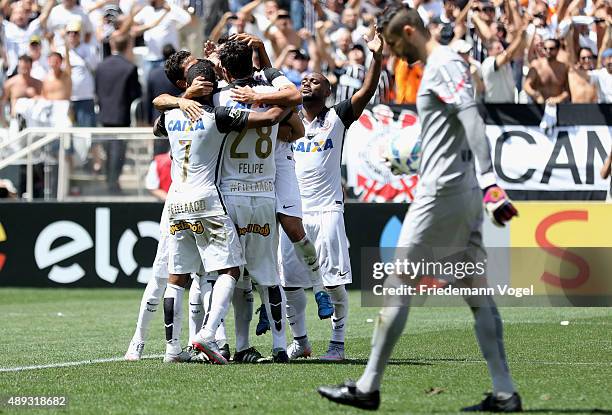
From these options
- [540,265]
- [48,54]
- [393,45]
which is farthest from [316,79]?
[48,54]

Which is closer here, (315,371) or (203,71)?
(315,371)

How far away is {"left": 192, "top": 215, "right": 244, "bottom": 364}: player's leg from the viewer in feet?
31.5

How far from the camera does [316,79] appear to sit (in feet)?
36.0

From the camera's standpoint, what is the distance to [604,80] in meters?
18.7

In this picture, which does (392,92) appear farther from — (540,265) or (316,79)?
(316,79)

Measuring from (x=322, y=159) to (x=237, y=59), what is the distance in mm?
1795

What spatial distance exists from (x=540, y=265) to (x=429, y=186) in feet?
31.8

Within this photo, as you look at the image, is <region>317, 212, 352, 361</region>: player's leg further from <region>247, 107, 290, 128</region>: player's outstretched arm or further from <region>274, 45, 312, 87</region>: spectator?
<region>274, 45, 312, 87</region>: spectator

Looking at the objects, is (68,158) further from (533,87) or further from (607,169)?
(607,169)

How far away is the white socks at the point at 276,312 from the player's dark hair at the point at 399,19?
338 cm

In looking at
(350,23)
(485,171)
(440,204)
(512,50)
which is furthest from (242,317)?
(350,23)

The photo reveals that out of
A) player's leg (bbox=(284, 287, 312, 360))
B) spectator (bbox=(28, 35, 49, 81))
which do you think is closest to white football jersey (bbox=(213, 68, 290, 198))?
player's leg (bbox=(284, 287, 312, 360))

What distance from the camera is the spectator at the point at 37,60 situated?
22.2 metres

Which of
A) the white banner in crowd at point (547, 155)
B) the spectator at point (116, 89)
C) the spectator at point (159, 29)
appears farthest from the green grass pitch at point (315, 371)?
the spectator at point (159, 29)
